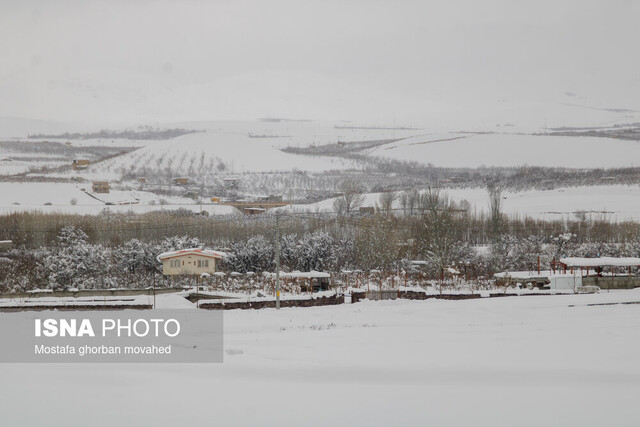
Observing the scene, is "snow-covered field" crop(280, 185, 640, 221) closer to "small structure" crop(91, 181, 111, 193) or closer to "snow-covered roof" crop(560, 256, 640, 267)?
"small structure" crop(91, 181, 111, 193)

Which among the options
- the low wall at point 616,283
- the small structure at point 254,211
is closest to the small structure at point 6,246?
the small structure at point 254,211

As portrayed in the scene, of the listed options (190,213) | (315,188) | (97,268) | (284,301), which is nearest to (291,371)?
(284,301)

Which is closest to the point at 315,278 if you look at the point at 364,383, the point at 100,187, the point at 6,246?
the point at 6,246

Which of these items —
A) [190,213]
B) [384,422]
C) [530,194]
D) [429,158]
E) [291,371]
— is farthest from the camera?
[429,158]

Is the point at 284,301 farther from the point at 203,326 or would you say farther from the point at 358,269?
the point at 358,269

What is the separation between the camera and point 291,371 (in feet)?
32.4

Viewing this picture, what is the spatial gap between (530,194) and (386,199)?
2051cm

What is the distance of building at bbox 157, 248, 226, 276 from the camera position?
92.7ft

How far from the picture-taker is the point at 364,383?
30.5 feet

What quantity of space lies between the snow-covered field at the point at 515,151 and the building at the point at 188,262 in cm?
7986

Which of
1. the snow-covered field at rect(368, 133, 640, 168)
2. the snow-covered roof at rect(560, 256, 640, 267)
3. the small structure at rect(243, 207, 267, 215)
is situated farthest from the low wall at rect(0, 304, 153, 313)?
the snow-covered field at rect(368, 133, 640, 168)

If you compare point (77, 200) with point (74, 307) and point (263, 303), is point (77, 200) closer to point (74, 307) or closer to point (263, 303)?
point (74, 307)

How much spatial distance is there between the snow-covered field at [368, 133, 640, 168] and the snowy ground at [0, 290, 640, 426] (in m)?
90.6

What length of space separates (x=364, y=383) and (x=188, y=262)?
2001 cm
